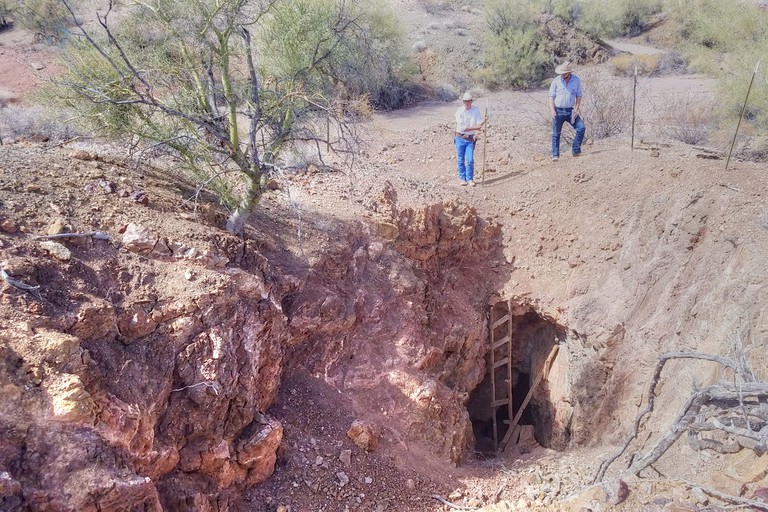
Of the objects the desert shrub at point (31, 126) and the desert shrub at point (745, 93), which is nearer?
the desert shrub at point (31, 126)

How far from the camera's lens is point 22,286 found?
3791 millimetres

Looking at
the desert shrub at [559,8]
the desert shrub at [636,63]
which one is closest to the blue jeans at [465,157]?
the desert shrub at [636,63]

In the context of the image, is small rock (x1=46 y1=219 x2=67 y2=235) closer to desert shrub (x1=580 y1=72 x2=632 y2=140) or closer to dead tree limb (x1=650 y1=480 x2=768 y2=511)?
dead tree limb (x1=650 y1=480 x2=768 y2=511)

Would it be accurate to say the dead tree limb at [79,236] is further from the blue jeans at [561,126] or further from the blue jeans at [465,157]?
the blue jeans at [561,126]

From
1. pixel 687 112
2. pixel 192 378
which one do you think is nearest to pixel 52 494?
pixel 192 378

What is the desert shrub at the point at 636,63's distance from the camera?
1796 cm

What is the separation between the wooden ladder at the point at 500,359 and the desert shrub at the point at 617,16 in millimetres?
17426

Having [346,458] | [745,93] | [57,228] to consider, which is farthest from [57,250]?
[745,93]

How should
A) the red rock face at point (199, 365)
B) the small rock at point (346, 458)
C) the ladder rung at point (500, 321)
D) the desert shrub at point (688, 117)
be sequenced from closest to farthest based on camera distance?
the red rock face at point (199, 365) → the small rock at point (346, 458) → the ladder rung at point (500, 321) → the desert shrub at point (688, 117)

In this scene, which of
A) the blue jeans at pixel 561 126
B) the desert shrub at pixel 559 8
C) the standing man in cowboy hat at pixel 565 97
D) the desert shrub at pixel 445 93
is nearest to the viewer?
the standing man in cowboy hat at pixel 565 97

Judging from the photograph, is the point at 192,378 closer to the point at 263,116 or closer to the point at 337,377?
the point at 337,377

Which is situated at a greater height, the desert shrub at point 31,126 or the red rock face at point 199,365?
the desert shrub at point 31,126

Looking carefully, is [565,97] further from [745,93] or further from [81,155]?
[81,155]

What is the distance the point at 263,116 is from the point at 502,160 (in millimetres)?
5430
